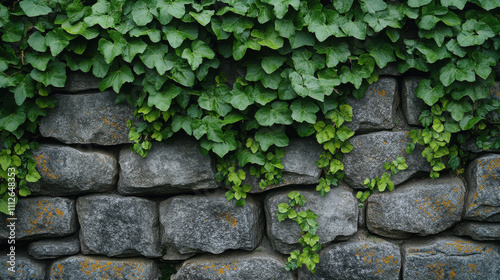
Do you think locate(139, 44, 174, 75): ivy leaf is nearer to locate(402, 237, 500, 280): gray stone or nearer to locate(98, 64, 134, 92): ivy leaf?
locate(98, 64, 134, 92): ivy leaf

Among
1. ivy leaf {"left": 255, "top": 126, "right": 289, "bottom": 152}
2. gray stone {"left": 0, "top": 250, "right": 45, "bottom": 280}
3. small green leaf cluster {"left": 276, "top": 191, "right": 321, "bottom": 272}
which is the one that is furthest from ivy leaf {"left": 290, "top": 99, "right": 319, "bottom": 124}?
gray stone {"left": 0, "top": 250, "right": 45, "bottom": 280}

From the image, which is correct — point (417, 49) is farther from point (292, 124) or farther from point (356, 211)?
point (356, 211)

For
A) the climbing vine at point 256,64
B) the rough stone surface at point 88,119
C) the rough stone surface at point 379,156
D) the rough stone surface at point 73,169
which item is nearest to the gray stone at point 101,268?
the rough stone surface at point 73,169

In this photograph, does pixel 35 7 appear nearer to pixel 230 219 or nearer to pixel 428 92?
pixel 230 219

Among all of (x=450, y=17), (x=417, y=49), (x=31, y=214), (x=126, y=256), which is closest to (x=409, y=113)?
(x=417, y=49)

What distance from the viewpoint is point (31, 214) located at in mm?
2207

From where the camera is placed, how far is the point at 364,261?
213 cm

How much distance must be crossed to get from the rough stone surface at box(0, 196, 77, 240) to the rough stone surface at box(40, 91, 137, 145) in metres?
0.37

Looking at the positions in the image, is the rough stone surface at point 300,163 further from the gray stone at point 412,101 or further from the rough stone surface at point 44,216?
the rough stone surface at point 44,216

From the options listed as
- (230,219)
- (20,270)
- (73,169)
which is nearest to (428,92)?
(230,219)

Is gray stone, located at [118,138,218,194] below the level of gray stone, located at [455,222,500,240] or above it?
above

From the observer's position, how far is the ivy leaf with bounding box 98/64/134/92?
196 centimetres

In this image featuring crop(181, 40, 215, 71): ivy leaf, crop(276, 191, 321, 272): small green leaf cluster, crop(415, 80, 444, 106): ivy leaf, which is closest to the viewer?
crop(181, 40, 215, 71): ivy leaf

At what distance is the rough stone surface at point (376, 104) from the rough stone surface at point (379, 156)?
3.3 inches
